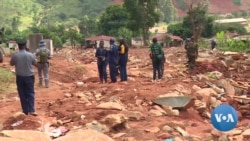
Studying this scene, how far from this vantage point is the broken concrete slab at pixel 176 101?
9.55 m

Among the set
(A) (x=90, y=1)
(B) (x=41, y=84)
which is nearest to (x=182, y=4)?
(A) (x=90, y=1)

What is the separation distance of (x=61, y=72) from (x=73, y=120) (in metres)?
10.4

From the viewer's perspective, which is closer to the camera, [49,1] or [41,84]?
[41,84]

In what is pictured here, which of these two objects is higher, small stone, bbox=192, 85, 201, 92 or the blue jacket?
the blue jacket

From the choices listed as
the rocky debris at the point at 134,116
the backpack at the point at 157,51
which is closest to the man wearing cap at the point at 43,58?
the backpack at the point at 157,51

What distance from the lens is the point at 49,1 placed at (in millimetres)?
122062

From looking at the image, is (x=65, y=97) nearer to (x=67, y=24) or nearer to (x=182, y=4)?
(x=67, y=24)

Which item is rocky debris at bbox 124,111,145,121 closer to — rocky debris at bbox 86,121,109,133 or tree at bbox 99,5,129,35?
rocky debris at bbox 86,121,109,133

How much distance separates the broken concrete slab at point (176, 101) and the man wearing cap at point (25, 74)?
2.52 meters

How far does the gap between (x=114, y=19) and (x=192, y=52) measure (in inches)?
1531

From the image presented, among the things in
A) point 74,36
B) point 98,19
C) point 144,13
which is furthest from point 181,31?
point 98,19

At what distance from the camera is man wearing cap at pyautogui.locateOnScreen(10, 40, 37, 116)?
28.1 ft

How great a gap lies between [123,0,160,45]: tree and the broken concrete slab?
36056 millimetres

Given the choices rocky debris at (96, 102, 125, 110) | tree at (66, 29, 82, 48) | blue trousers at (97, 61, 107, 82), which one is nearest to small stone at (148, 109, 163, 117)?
rocky debris at (96, 102, 125, 110)
